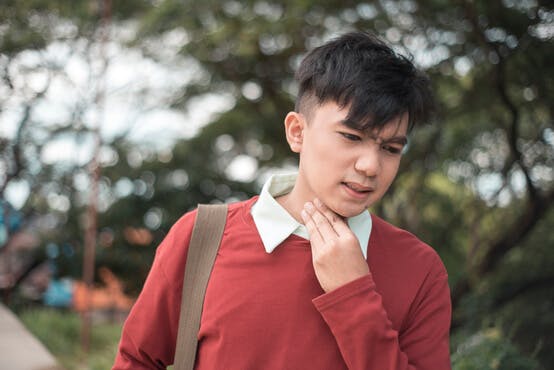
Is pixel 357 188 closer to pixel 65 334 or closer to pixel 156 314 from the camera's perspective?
pixel 156 314

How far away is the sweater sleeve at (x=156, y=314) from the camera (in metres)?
1.63

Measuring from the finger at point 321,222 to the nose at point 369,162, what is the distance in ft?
0.46

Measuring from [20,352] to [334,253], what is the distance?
276 cm

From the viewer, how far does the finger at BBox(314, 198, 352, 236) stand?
154 centimetres

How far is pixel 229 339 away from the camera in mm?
1531

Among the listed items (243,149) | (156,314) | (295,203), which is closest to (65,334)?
(243,149)

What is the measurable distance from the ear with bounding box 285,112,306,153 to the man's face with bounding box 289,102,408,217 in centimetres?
10

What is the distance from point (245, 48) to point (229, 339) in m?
3.94

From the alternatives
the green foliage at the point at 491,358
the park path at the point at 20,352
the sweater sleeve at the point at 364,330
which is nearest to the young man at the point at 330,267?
the sweater sleeve at the point at 364,330

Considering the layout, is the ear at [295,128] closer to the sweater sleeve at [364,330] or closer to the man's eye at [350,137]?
the man's eye at [350,137]

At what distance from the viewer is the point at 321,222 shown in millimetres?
1562

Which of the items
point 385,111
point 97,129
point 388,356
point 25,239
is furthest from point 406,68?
point 25,239

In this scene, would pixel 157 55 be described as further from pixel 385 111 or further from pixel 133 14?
pixel 385 111

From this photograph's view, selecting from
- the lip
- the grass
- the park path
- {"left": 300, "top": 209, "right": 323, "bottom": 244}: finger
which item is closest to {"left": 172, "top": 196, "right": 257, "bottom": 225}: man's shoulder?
{"left": 300, "top": 209, "right": 323, "bottom": 244}: finger
